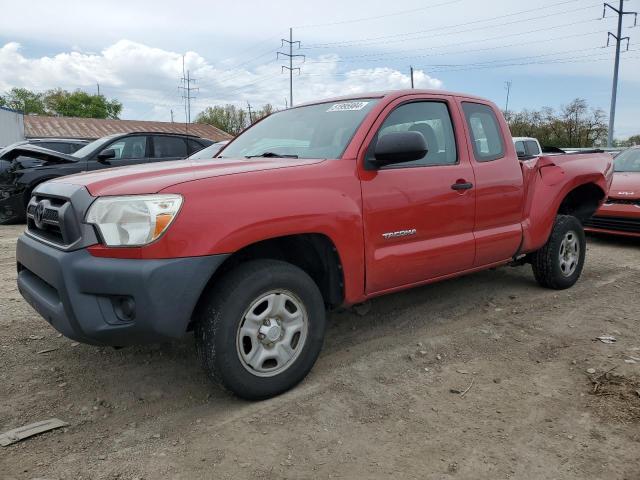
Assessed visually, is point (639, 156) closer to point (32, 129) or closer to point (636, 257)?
point (636, 257)

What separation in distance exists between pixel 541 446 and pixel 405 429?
2.06 feet

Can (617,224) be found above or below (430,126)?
below

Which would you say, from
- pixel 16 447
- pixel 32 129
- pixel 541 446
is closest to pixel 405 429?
pixel 541 446

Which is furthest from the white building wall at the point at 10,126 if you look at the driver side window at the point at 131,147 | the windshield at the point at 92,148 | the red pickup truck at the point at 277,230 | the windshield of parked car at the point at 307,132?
the red pickup truck at the point at 277,230

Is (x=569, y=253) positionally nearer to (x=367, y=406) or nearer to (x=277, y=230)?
(x=367, y=406)

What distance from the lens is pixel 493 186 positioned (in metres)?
4.00

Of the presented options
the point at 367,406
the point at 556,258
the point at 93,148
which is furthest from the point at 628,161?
the point at 93,148

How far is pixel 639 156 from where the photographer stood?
8.45 metres

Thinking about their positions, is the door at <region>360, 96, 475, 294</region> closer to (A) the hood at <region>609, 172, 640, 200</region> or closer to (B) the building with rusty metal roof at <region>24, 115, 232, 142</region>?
(A) the hood at <region>609, 172, 640, 200</region>

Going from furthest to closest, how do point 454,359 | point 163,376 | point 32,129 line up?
point 32,129, point 454,359, point 163,376

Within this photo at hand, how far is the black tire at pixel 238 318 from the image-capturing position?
2568mm

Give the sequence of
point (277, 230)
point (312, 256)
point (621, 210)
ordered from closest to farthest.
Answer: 1. point (277, 230)
2. point (312, 256)
3. point (621, 210)

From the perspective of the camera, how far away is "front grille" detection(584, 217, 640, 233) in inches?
282

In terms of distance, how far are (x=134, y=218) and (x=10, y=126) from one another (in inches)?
1333
